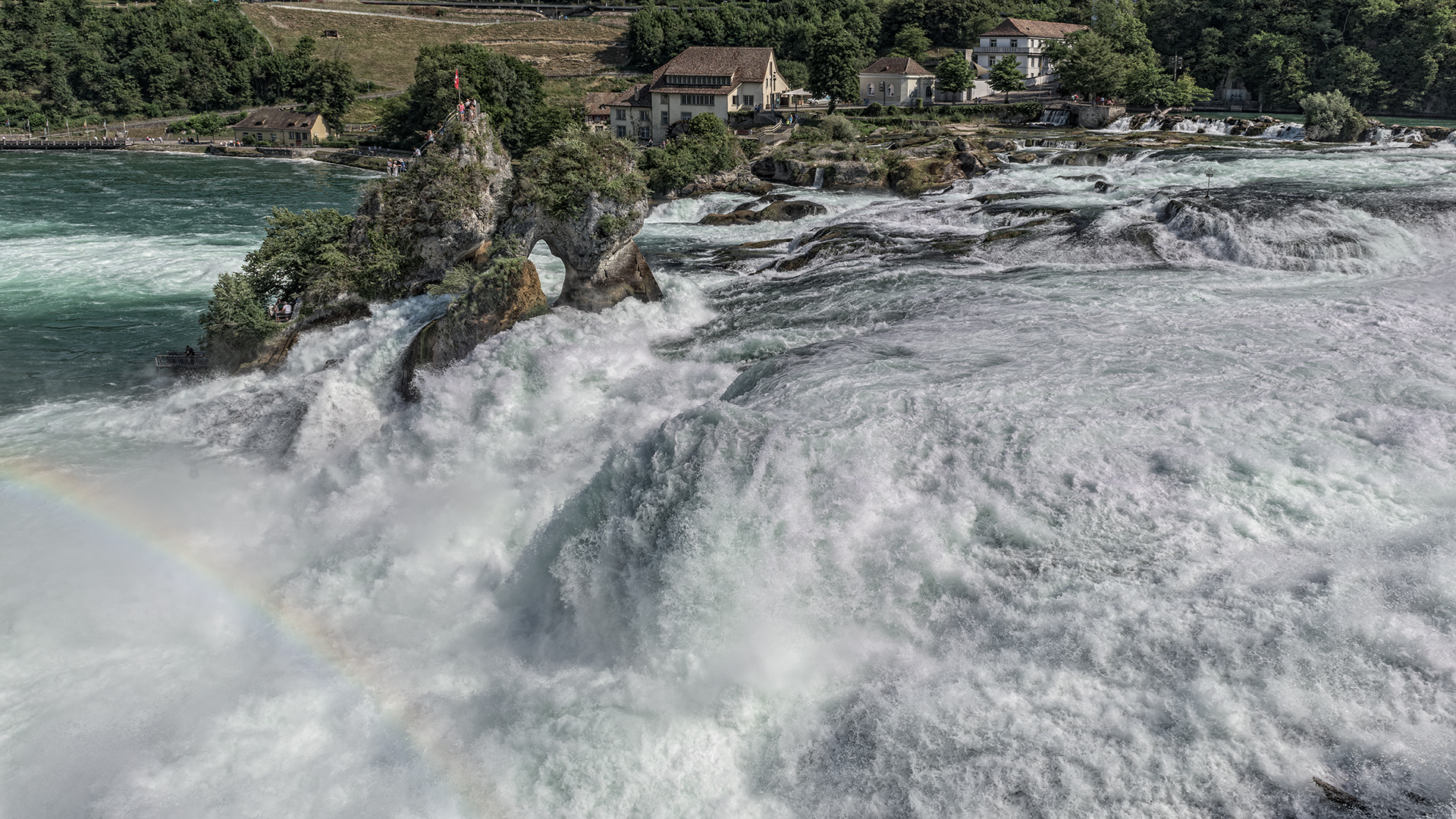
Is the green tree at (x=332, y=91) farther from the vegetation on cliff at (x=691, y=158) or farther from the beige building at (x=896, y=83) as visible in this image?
the vegetation on cliff at (x=691, y=158)

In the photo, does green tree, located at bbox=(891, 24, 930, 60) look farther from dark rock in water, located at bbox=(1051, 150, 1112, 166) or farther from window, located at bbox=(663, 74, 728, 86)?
dark rock in water, located at bbox=(1051, 150, 1112, 166)

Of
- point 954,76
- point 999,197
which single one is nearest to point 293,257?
point 999,197

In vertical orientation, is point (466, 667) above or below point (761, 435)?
below

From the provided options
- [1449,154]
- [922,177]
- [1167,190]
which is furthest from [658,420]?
[1449,154]

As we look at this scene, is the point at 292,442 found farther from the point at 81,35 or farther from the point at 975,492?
the point at 81,35

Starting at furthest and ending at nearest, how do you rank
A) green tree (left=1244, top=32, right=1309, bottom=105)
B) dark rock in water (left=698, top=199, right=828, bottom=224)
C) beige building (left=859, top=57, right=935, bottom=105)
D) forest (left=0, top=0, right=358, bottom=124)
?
forest (left=0, top=0, right=358, bottom=124) → beige building (left=859, top=57, right=935, bottom=105) → green tree (left=1244, top=32, right=1309, bottom=105) → dark rock in water (left=698, top=199, right=828, bottom=224)

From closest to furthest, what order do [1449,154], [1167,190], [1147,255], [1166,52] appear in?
[1147,255] → [1167,190] → [1449,154] → [1166,52]

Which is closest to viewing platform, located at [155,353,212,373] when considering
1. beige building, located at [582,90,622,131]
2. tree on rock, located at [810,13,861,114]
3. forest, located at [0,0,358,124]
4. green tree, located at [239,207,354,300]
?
green tree, located at [239,207,354,300]
